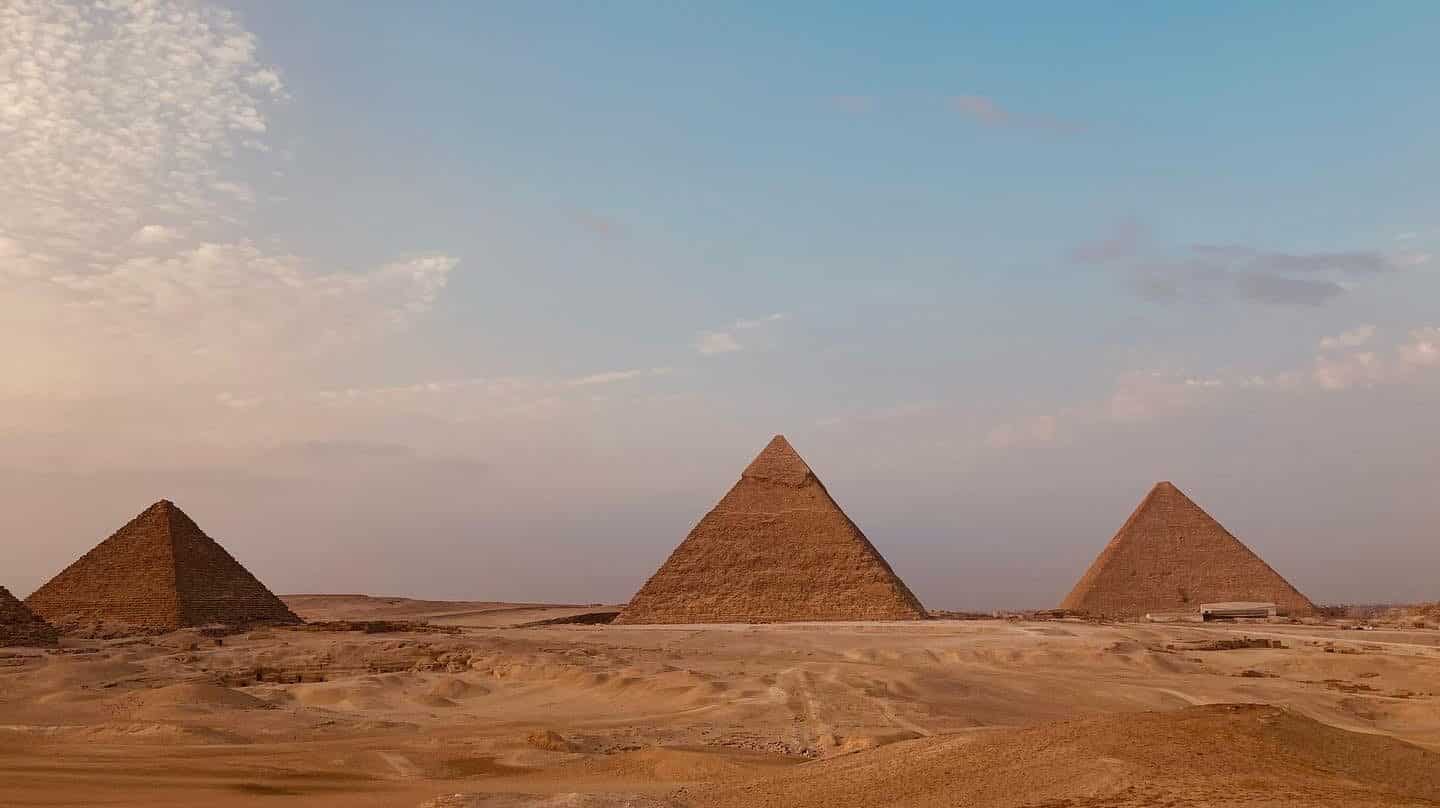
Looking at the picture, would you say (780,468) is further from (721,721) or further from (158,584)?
(721,721)

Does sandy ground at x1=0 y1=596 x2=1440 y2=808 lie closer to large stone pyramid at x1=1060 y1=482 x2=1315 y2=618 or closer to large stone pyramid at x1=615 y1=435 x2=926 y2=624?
large stone pyramid at x1=615 y1=435 x2=926 y2=624

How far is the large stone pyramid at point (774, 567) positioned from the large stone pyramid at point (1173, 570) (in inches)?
383

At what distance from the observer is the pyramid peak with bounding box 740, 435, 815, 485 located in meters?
48.3

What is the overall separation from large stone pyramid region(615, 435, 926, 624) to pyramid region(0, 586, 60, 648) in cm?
2188

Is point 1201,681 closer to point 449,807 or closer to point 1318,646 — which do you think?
point 1318,646

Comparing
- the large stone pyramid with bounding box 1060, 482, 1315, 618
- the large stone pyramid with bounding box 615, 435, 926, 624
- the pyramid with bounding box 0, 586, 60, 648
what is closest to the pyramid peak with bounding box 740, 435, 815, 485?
the large stone pyramid with bounding box 615, 435, 926, 624

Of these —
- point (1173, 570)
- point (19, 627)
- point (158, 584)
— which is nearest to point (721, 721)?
point (19, 627)

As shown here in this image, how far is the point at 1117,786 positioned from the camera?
5875mm

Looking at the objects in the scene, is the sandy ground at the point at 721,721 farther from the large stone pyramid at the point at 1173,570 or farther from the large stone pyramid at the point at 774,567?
the large stone pyramid at the point at 1173,570

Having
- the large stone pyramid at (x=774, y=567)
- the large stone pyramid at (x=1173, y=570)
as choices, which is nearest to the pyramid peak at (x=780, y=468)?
the large stone pyramid at (x=774, y=567)

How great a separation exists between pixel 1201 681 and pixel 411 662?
596 inches

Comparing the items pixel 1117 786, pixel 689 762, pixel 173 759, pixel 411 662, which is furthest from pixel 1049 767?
pixel 411 662

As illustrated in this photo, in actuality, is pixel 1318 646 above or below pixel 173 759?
below

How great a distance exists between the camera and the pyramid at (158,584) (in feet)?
108
